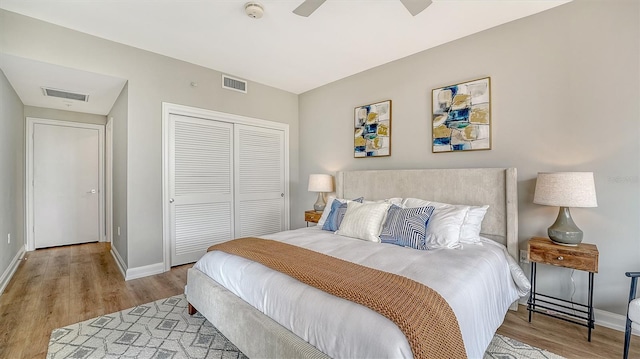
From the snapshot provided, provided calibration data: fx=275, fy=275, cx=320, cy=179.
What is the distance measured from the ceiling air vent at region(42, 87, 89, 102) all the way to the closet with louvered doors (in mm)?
1517

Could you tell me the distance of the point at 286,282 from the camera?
1.59m

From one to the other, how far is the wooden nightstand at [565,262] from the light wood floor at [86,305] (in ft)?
0.38

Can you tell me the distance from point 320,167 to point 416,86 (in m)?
1.93

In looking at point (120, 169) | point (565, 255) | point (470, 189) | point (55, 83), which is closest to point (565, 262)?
point (565, 255)

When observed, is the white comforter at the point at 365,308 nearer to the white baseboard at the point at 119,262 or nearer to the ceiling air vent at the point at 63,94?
the white baseboard at the point at 119,262

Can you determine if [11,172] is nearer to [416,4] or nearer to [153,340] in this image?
[153,340]

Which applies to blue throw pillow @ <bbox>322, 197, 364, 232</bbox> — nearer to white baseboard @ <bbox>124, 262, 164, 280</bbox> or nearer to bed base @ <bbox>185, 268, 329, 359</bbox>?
bed base @ <bbox>185, 268, 329, 359</bbox>

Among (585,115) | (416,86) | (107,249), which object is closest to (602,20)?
(585,115)

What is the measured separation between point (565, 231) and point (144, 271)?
4.24 meters

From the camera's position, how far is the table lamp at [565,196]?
6.67 ft

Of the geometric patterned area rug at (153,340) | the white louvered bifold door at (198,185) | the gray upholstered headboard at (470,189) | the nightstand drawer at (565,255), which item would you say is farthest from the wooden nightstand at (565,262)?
the white louvered bifold door at (198,185)

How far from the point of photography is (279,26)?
8.91ft

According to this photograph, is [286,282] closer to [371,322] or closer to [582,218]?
[371,322]

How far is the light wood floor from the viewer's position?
195 cm
